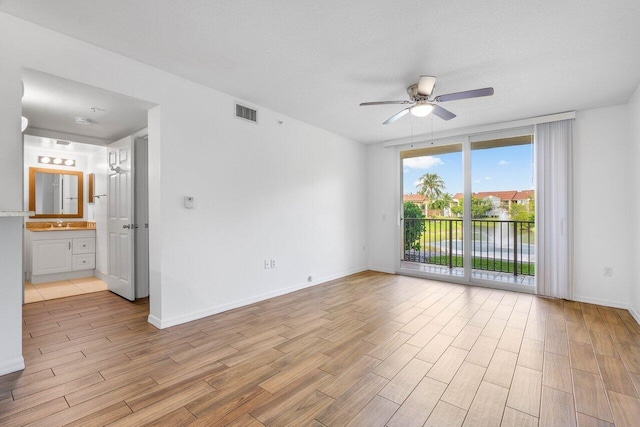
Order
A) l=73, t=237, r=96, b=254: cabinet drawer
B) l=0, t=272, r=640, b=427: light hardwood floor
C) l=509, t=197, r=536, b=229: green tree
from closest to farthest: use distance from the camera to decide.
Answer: l=0, t=272, r=640, b=427: light hardwood floor
l=509, t=197, r=536, b=229: green tree
l=73, t=237, r=96, b=254: cabinet drawer

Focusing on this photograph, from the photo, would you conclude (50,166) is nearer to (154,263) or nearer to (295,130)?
(154,263)

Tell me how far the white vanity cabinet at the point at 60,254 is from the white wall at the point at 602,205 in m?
7.74

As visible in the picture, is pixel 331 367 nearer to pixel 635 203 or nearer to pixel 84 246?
pixel 635 203

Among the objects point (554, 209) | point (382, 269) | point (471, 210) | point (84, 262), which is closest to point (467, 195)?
point (471, 210)

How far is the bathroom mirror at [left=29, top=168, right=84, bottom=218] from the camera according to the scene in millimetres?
5128

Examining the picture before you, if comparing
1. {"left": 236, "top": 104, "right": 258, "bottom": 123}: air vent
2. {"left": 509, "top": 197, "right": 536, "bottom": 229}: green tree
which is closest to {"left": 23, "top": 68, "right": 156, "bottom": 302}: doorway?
{"left": 236, "top": 104, "right": 258, "bottom": 123}: air vent

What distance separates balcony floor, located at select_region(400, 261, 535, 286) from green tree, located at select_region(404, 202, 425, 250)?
36 cm

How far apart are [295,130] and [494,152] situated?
3.20 meters

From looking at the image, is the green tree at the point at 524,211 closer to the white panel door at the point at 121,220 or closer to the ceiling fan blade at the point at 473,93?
the ceiling fan blade at the point at 473,93

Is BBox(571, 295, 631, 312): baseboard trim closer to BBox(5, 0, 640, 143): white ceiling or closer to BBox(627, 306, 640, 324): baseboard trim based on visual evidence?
BBox(627, 306, 640, 324): baseboard trim

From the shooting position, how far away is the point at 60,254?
482 centimetres

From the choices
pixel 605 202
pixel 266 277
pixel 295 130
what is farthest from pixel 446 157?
pixel 266 277

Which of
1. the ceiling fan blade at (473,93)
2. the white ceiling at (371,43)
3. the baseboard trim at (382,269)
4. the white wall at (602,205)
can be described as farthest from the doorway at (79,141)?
the white wall at (602,205)

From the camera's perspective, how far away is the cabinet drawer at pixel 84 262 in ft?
16.4
